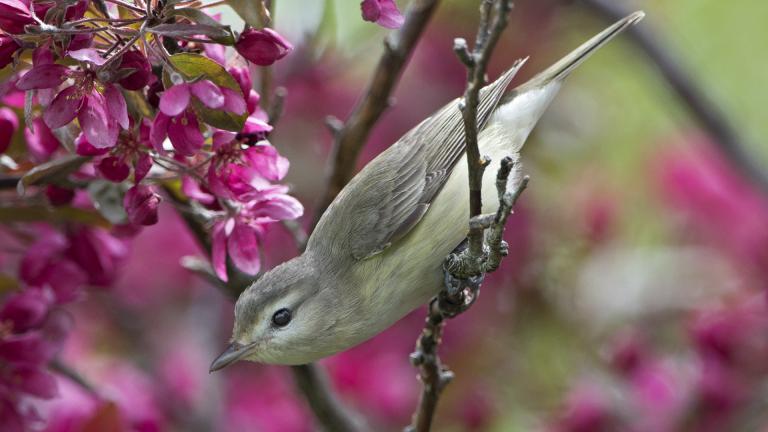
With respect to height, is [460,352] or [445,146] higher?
[445,146]

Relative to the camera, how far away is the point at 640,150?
579 centimetres

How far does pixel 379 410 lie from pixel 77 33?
7.59 ft

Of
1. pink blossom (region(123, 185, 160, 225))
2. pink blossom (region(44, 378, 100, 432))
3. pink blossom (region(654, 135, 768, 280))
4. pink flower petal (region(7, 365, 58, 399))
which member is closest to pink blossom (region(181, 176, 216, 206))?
pink blossom (region(123, 185, 160, 225))

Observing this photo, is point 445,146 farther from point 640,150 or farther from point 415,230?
point 640,150

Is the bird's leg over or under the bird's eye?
over

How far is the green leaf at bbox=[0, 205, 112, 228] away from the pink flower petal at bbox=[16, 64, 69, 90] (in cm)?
61

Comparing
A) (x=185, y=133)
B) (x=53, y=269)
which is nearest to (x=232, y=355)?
(x=53, y=269)

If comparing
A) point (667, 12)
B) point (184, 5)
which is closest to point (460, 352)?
point (184, 5)

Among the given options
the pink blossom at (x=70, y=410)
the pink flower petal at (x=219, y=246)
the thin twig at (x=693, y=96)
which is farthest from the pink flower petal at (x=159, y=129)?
the thin twig at (x=693, y=96)

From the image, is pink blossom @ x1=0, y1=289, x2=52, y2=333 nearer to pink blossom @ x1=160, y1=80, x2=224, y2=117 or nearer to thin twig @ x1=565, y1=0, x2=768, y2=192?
pink blossom @ x1=160, y1=80, x2=224, y2=117

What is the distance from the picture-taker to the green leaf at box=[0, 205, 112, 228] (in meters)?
2.39

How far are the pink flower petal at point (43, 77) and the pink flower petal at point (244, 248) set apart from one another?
Result: 0.52 meters

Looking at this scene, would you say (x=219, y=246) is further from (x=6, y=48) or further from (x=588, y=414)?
(x=588, y=414)

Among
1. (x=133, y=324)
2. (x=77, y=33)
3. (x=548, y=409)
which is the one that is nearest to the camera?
(x=77, y=33)
